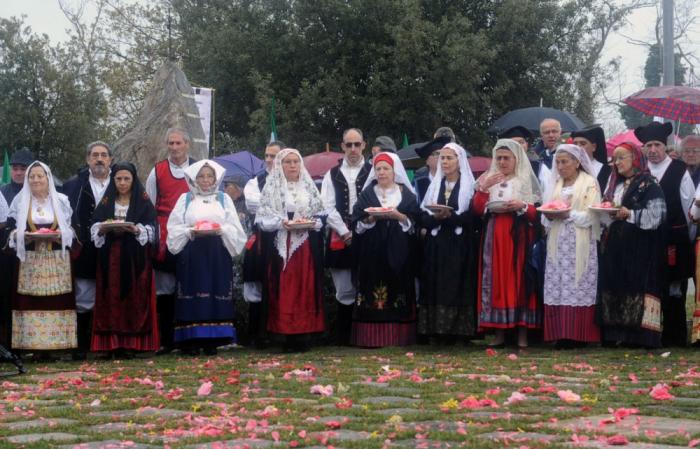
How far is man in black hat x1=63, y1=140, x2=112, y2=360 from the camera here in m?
10.7

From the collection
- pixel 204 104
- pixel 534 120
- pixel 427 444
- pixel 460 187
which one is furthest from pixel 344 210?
pixel 204 104

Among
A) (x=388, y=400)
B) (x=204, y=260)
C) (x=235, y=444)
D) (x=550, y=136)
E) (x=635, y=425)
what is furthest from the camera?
(x=550, y=136)

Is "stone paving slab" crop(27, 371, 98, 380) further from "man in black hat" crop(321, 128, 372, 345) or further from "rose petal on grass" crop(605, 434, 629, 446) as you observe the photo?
"rose petal on grass" crop(605, 434, 629, 446)

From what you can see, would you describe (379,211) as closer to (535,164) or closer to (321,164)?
(535,164)

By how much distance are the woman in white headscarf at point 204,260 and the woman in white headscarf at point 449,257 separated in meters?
1.67

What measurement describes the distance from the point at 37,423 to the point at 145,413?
59cm

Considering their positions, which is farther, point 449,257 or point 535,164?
point 535,164

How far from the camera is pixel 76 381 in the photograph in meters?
8.30

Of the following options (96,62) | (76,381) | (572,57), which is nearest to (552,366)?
(76,381)

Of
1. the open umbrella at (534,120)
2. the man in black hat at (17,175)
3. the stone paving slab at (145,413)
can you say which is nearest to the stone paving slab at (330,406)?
the stone paving slab at (145,413)

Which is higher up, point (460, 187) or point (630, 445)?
point (460, 187)

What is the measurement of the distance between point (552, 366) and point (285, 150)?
350cm

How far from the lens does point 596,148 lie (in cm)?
1078

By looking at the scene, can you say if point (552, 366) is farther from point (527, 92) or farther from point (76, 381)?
point (527, 92)
